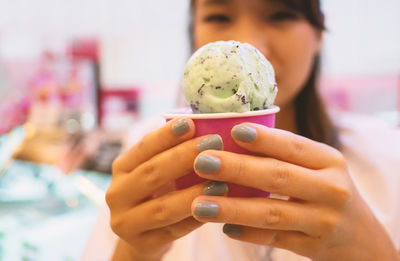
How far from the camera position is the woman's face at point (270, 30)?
4.14 feet

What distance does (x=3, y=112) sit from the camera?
2305mm

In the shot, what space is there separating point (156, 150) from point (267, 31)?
766 millimetres

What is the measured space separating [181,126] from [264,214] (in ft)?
0.86

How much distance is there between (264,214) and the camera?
72 centimetres

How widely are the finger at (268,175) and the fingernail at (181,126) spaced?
69 mm

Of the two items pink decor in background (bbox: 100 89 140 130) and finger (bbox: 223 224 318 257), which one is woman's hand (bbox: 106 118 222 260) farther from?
pink decor in background (bbox: 100 89 140 130)

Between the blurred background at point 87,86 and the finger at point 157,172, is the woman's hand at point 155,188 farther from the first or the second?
the blurred background at point 87,86

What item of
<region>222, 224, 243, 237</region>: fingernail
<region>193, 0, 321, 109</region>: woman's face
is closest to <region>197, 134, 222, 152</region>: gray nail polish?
<region>222, 224, 243, 237</region>: fingernail

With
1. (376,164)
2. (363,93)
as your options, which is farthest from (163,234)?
(363,93)

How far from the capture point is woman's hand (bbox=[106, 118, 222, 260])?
0.71 metres

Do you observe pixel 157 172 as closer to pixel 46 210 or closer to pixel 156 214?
pixel 156 214

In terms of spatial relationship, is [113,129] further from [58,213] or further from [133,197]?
[133,197]

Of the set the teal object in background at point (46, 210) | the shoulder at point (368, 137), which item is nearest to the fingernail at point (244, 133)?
the shoulder at point (368, 137)

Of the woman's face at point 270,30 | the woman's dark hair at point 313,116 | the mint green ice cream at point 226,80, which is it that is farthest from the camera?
the woman's dark hair at point 313,116
